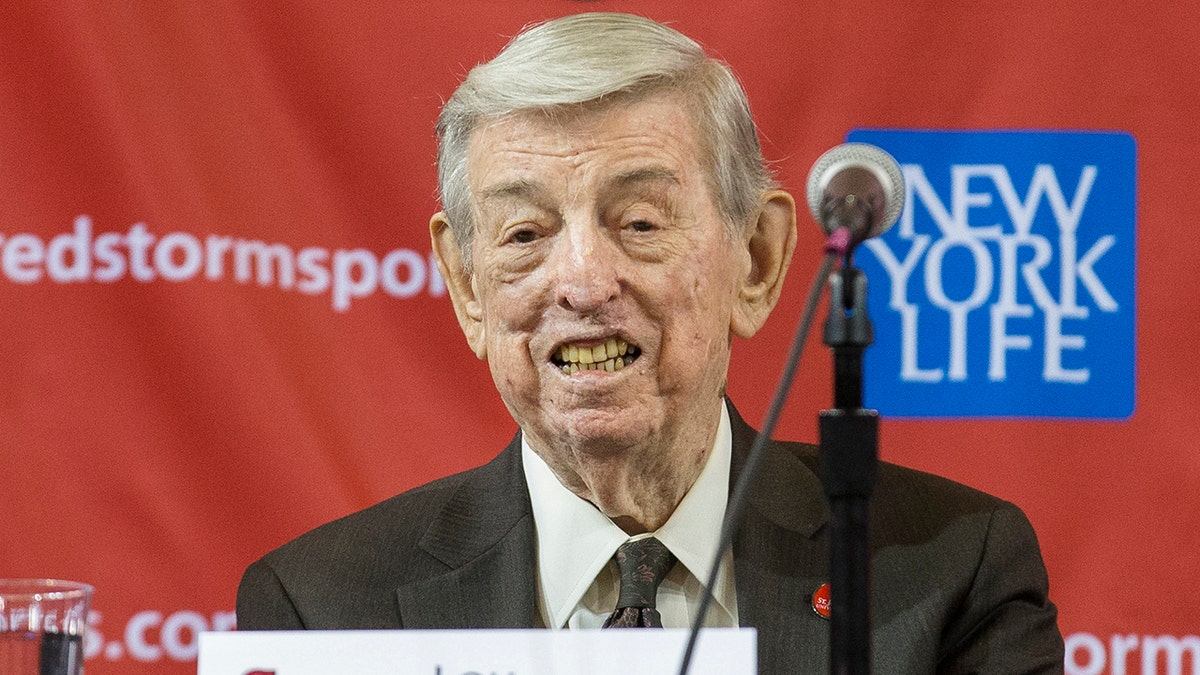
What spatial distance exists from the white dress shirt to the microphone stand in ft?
2.42

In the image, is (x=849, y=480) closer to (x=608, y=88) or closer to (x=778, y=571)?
(x=778, y=571)

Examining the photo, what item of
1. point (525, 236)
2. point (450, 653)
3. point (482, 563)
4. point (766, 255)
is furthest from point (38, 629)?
point (766, 255)

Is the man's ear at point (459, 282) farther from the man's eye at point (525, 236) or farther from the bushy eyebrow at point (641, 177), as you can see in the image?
the bushy eyebrow at point (641, 177)

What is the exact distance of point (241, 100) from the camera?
2.54m

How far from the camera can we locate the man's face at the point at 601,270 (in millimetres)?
1952

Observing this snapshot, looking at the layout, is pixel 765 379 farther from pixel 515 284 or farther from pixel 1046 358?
pixel 515 284

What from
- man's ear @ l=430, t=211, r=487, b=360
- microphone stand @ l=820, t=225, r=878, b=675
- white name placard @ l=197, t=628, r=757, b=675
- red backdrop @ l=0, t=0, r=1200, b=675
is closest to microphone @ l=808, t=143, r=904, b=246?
microphone stand @ l=820, t=225, r=878, b=675

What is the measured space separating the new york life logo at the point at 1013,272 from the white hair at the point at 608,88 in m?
0.54

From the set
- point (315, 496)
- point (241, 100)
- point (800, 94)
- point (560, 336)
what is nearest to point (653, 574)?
point (560, 336)

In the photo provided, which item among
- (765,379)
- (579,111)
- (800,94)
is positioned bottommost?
(765,379)

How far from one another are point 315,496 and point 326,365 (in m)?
0.23

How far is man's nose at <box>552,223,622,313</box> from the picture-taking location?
6.32 feet

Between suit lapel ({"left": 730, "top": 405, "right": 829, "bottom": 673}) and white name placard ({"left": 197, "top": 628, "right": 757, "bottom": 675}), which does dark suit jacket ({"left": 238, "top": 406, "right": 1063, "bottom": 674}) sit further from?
white name placard ({"left": 197, "top": 628, "right": 757, "bottom": 675})

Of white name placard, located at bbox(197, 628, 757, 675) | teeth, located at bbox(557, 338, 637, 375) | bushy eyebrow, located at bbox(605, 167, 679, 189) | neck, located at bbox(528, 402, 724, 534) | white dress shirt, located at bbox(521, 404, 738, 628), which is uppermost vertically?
bushy eyebrow, located at bbox(605, 167, 679, 189)
